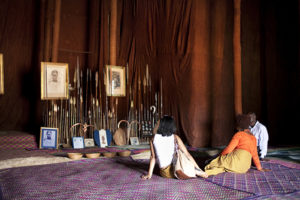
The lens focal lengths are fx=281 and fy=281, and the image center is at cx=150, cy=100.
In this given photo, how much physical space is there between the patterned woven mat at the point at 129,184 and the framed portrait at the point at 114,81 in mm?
2306

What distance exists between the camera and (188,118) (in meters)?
5.54

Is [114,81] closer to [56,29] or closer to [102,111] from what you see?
[102,111]

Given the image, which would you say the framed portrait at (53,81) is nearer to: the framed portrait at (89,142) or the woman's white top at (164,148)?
the framed portrait at (89,142)

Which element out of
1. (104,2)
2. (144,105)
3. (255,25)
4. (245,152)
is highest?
(104,2)

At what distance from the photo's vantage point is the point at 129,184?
8.89 feet

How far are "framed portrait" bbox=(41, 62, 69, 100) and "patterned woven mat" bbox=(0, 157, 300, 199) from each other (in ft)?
6.08

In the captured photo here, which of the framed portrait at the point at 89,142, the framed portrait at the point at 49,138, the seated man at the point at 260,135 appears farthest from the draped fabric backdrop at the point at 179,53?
the seated man at the point at 260,135

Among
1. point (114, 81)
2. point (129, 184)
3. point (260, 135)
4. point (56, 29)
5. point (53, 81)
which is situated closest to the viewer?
point (129, 184)

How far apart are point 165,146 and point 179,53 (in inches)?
125

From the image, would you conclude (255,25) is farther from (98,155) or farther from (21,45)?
(21,45)

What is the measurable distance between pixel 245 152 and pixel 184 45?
3079mm

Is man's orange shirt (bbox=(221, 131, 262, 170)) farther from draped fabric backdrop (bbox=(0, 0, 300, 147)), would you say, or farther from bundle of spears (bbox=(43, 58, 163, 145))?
bundle of spears (bbox=(43, 58, 163, 145))

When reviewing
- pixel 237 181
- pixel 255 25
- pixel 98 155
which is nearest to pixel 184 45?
pixel 255 25

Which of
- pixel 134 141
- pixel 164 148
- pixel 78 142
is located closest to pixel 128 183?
pixel 164 148
